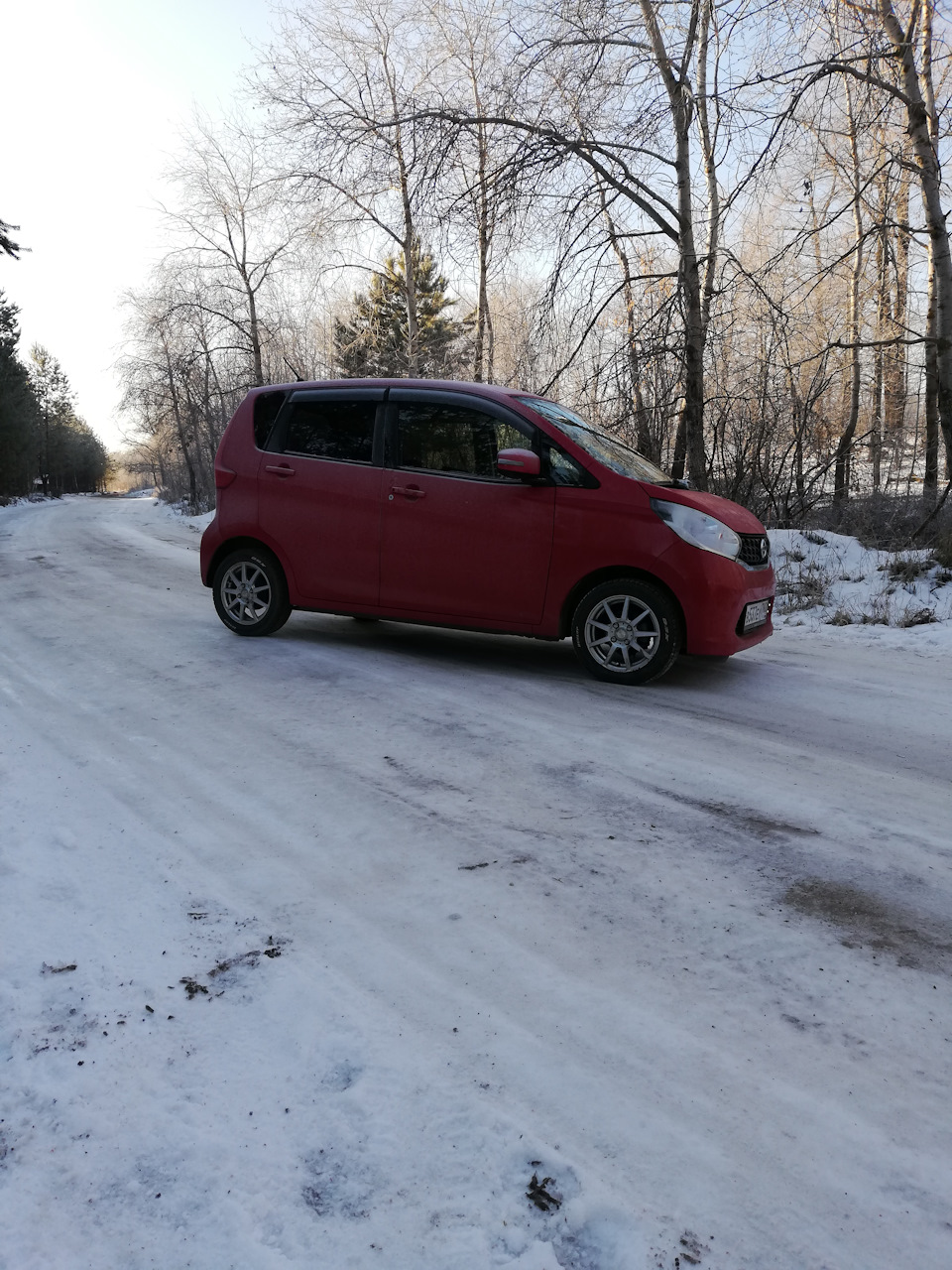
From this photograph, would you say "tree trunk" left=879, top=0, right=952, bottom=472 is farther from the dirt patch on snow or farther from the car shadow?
the dirt patch on snow

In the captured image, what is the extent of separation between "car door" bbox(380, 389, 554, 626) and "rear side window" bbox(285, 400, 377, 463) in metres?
0.20

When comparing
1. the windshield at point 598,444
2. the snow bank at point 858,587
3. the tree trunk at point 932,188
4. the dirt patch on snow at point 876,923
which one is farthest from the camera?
the tree trunk at point 932,188

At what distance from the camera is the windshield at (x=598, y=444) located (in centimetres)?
545

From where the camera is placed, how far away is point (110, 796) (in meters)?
3.25

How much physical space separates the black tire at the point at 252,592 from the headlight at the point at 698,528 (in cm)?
296

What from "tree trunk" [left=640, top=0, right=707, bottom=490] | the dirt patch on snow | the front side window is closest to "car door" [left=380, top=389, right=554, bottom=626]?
the front side window

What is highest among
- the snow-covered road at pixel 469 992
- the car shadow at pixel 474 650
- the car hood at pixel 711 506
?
the car hood at pixel 711 506

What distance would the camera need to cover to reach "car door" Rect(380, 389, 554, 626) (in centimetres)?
536

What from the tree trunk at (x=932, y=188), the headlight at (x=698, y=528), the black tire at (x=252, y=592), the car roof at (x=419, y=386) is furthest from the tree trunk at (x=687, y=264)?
the black tire at (x=252, y=592)

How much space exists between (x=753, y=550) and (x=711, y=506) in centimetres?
43

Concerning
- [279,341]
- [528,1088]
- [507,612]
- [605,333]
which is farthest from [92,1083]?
[279,341]

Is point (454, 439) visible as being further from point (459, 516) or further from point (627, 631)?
point (627, 631)

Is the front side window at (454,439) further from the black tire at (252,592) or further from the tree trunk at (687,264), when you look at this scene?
the tree trunk at (687,264)

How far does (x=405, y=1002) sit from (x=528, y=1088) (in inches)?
16.2
